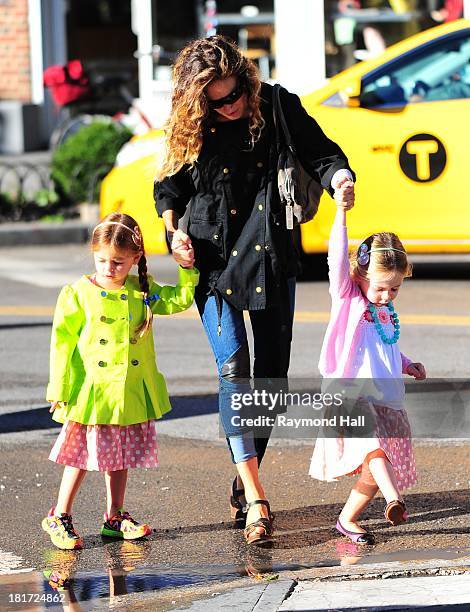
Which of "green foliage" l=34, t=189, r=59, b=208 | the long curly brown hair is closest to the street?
the long curly brown hair

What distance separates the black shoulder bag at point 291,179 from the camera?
5176mm

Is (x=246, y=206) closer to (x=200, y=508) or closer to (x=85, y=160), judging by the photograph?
(x=200, y=508)

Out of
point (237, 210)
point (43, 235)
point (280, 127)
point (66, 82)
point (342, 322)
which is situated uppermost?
point (66, 82)

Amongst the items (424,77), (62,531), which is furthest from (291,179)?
(424,77)

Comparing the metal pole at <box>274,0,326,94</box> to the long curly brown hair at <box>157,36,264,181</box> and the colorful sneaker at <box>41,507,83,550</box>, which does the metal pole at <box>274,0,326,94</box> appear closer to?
the long curly brown hair at <box>157,36,264,181</box>

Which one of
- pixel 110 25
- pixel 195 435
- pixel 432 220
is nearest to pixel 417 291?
pixel 432 220

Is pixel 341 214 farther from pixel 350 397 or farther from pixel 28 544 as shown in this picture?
pixel 28 544

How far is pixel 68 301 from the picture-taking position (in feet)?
16.9

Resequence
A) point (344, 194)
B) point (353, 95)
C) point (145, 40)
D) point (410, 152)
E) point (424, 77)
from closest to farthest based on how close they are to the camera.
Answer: point (344, 194), point (410, 152), point (353, 95), point (424, 77), point (145, 40)

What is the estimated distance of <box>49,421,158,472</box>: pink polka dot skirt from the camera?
5133 millimetres

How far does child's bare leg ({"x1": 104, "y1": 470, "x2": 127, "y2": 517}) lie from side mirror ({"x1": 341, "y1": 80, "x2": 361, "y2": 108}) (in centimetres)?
555

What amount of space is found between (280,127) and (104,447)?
1331 millimetres

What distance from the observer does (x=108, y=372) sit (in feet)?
16.8

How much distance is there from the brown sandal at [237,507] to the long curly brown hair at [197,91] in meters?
1.23
